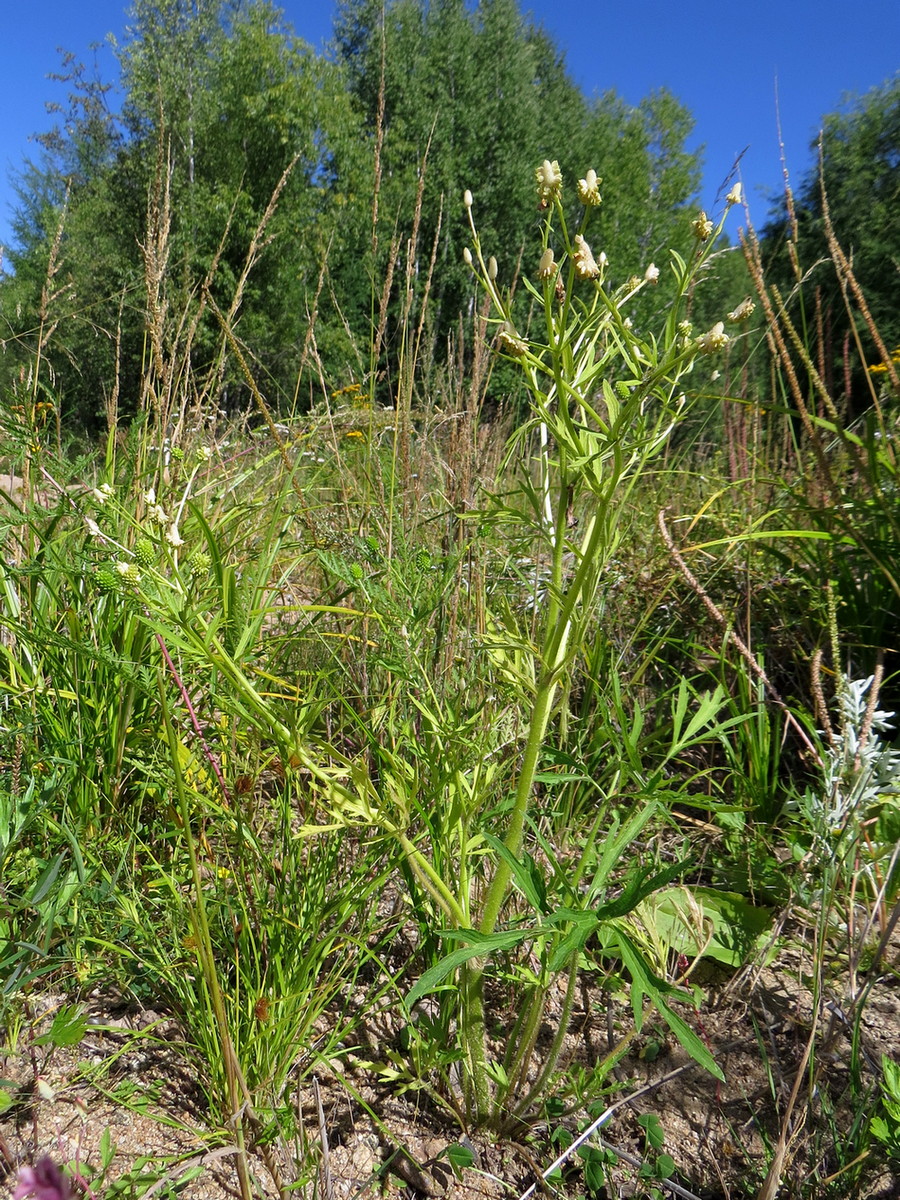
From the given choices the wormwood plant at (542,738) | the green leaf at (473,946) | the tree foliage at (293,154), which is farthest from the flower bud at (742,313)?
the tree foliage at (293,154)

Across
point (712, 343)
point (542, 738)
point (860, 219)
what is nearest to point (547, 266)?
point (712, 343)

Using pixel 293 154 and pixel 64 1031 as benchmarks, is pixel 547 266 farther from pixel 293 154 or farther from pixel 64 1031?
pixel 293 154

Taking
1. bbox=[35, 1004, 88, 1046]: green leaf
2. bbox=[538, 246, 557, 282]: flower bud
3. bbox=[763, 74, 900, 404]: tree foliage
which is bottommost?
bbox=[35, 1004, 88, 1046]: green leaf

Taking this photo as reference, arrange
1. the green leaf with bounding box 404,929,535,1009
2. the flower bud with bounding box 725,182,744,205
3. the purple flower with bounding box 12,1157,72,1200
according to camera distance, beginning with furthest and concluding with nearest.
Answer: the flower bud with bounding box 725,182,744,205
the green leaf with bounding box 404,929,535,1009
the purple flower with bounding box 12,1157,72,1200

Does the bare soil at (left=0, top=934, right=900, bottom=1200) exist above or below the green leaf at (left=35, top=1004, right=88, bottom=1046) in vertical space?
below

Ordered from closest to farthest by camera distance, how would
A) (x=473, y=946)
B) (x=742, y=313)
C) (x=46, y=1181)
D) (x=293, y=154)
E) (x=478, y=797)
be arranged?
(x=46, y=1181)
(x=473, y=946)
(x=742, y=313)
(x=478, y=797)
(x=293, y=154)

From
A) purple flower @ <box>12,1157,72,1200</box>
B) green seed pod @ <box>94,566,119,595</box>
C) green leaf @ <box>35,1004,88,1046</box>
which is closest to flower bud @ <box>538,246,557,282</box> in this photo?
green seed pod @ <box>94,566,119,595</box>

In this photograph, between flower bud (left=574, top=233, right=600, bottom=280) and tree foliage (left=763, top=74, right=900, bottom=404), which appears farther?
tree foliage (left=763, top=74, right=900, bottom=404)

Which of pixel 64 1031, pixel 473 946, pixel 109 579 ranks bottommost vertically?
pixel 64 1031

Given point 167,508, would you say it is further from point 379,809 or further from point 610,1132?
point 610,1132

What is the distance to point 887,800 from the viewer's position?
1.23 meters

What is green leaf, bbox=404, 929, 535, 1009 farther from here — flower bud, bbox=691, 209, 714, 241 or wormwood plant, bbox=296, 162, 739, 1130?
flower bud, bbox=691, 209, 714, 241

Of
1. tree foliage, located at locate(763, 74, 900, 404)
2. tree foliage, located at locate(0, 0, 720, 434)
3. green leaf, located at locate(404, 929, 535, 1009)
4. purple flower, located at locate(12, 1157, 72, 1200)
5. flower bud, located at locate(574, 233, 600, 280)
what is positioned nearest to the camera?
purple flower, located at locate(12, 1157, 72, 1200)

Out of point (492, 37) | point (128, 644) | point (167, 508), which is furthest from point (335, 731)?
point (492, 37)
